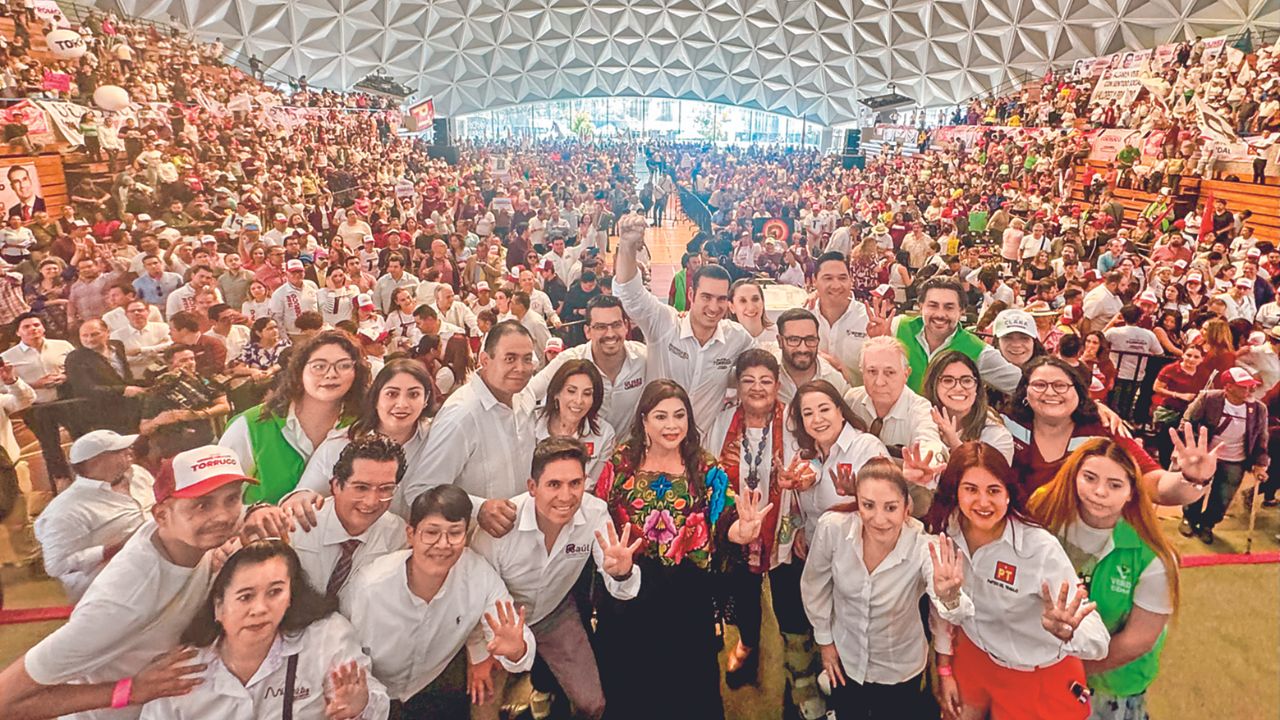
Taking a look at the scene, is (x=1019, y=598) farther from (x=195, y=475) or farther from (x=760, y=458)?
(x=195, y=475)

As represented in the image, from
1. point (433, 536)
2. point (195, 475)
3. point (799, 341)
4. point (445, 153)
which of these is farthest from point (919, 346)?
point (445, 153)

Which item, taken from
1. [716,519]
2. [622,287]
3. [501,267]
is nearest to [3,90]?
[501,267]

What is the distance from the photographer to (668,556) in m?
3.14

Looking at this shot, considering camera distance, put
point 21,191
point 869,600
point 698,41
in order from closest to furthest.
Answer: point 869,600, point 21,191, point 698,41

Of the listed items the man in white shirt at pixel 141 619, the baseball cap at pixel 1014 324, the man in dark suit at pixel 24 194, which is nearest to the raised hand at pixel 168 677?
the man in white shirt at pixel 141 619

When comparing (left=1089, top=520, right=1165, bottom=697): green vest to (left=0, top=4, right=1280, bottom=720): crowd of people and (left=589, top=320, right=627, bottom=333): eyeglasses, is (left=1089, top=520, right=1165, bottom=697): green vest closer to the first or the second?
(left=0, top=4, right=1280, bottom=720): crowd of people

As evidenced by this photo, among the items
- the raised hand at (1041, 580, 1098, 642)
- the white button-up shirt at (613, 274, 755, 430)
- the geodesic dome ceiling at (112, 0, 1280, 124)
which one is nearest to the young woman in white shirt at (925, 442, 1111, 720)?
the raised hand at (1041, 580, 1098, 642)

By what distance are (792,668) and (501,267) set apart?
6796mm

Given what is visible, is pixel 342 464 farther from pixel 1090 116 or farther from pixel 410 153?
pixel 1090 116

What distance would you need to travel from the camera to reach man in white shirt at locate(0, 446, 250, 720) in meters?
2.29

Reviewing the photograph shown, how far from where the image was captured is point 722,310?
164 inches

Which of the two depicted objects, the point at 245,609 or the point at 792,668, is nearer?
the point at 245,609

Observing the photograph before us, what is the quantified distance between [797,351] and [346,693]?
2.74m

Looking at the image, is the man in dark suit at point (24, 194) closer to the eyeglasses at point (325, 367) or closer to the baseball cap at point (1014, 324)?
the eyeglasses at point (325, 367)
